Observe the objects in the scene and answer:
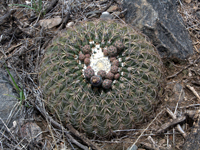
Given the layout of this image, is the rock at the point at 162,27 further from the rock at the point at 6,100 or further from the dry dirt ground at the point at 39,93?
the rock at the point at 6,100

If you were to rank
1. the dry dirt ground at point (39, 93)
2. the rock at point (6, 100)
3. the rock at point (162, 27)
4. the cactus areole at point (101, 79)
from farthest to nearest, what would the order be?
the rock at point (162, 27), the rock at point (6, 100), the dry dirt ground at point (39, 93), the cactus areole at point (101, 79)

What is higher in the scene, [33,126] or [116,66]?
[116,66]

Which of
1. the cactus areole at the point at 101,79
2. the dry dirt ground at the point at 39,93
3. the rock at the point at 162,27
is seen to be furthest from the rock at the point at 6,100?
the rock at the point at 162,27

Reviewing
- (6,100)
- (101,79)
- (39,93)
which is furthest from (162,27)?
(6,100)

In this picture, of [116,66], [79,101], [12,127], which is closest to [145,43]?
[116,66]

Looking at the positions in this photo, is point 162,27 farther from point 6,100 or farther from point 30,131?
point 6,100

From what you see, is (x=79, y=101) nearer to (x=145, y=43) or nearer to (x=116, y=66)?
(x=116, y=66)
